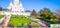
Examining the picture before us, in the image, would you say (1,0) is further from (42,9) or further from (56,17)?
(56,17)

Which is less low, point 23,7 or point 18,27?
point 23,7

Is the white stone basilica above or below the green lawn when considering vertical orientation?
above

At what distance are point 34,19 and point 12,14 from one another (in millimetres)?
383

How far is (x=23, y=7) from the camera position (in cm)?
286

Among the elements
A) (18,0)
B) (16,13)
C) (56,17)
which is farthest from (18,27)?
(56,17)

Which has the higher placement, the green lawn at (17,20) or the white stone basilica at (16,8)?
the white stone basilica at (16,8)

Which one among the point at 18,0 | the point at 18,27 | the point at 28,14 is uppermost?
the point at 18,0

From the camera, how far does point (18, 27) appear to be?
281cm

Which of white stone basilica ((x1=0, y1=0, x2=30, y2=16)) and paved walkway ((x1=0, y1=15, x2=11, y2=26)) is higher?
white stone basilica ((x1=0, y1=0, x2=30, y2=16))

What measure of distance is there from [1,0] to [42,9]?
72 cm

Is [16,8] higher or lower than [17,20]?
higher

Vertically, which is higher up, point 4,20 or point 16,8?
point 16,8

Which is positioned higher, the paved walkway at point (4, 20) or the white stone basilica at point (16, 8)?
the white stone basilica at point (16, 8)

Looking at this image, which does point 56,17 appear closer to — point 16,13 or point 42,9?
point 42,9
